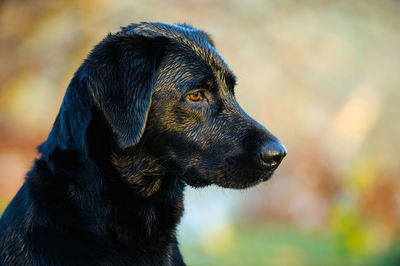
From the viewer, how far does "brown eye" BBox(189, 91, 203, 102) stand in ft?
9.02

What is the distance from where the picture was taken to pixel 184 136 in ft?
8.91

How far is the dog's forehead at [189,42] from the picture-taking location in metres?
2.85

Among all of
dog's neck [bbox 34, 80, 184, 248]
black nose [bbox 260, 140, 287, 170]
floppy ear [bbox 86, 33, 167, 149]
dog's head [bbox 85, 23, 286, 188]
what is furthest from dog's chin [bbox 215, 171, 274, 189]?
floppy ear [bbox 86, 33, 167, 149]

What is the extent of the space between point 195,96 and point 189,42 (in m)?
0.39

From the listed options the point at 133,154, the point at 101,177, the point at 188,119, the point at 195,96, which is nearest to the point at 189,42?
the point at 195,96

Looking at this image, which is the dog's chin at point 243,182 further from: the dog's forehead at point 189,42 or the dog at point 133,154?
the dog's forehead at point 189,42

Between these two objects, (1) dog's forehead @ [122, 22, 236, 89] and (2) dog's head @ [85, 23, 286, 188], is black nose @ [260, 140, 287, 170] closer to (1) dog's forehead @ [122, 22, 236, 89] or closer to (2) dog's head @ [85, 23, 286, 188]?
(2) dog's head @ [85, 23, 286, 188]

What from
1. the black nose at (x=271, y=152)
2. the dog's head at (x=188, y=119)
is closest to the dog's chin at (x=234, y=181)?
the dog's head at (x=188, y=119)

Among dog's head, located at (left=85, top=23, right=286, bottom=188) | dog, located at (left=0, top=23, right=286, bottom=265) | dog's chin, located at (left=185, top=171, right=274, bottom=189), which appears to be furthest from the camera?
dog's chin, located at (left=185, top=171, right=274, bottom=189)

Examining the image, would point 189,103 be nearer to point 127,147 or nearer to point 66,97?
point 127,147

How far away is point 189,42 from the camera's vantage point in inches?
114

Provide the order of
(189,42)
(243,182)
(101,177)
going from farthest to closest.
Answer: (189,42) < (243,182) < (101,177)

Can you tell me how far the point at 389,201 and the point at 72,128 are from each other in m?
8.25

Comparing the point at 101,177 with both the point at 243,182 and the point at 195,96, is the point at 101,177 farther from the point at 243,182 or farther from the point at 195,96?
the point at 243,182
